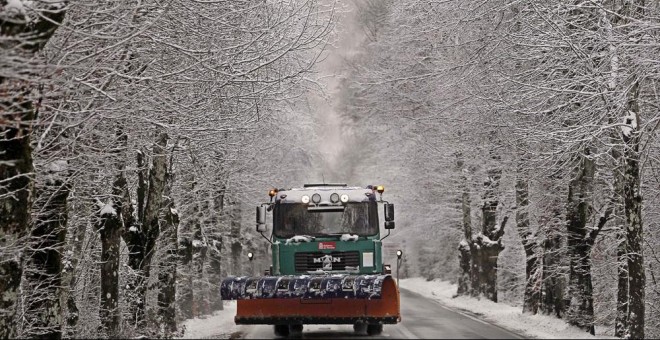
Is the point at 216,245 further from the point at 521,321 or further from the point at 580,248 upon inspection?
the point at 580,248

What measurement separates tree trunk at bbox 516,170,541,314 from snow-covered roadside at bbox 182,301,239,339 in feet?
29.7

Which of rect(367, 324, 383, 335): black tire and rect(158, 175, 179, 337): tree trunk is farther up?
rect(158, 175, 179, 337): tree trunk

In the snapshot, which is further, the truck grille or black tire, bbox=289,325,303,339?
black tire, bbox=289,325,303,339

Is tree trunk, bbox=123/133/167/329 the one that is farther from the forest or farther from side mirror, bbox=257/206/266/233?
side mirror, bbox=257/206/266/233

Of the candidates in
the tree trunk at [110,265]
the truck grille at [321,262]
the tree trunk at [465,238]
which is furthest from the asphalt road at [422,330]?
the tree trunk at [465,238]

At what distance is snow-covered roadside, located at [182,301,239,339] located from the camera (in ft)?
63.5

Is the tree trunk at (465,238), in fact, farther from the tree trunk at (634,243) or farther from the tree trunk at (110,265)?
the tree trunk at (110,265)

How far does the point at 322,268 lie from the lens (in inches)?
654

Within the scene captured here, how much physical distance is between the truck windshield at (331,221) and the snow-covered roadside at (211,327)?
3341mm

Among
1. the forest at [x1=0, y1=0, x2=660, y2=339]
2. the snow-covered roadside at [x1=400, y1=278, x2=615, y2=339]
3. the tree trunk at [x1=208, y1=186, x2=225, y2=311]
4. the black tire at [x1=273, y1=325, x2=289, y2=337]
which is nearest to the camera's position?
the forest at [x1=0, y1=0, x2=660, y2=339]

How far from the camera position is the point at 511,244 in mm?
34594

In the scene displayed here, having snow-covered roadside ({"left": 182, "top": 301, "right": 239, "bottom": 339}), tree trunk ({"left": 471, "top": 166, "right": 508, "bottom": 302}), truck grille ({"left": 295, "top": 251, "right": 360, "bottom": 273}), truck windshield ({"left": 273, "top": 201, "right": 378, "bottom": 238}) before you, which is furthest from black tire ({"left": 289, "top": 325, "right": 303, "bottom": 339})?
tree trunk ({"left": 471, "top": 166, "right": 508, "bottom": 302})

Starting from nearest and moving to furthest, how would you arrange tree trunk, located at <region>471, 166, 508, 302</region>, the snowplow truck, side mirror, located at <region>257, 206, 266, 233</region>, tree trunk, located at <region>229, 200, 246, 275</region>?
the snowplow truck
side mirror, located at <region>257, 206, 266, 233</region>
tree trunk, located at <region>471, 166, 508, 302</region>
tree trunk, located at <region>229, 200, 246, 275</region>

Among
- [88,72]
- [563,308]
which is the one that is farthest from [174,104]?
[563,308]
